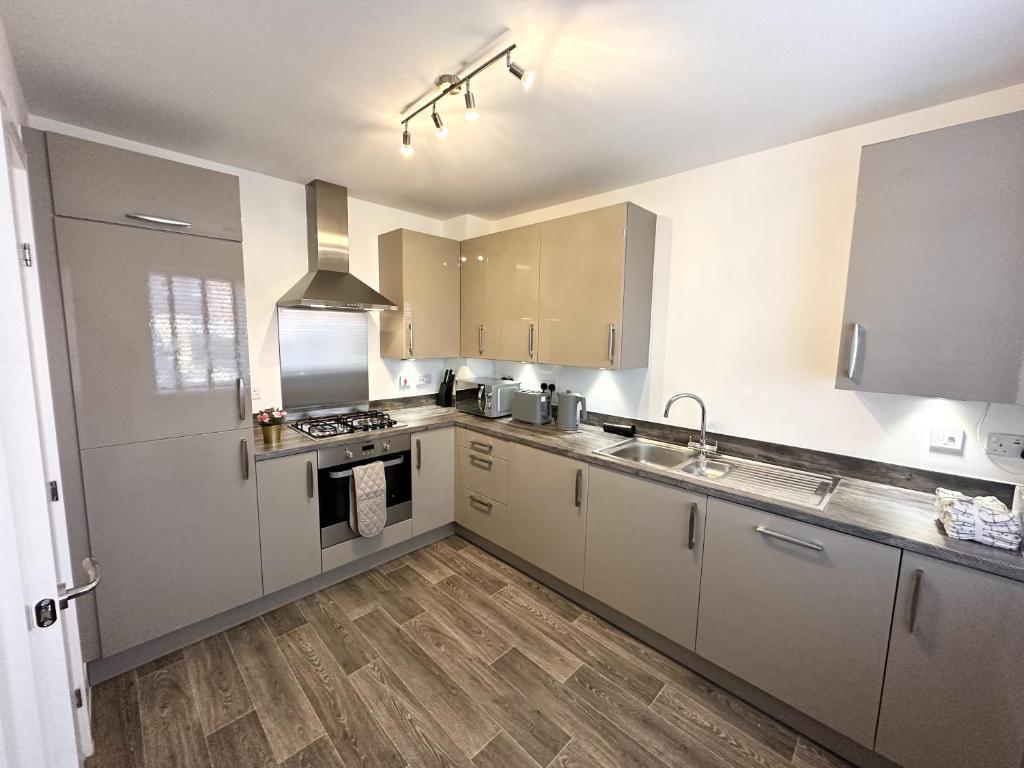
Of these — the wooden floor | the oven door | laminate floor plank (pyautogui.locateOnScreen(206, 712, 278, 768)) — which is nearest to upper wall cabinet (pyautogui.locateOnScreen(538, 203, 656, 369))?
the oven door

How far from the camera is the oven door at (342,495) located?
2393 millimetres

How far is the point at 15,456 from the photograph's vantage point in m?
0.80

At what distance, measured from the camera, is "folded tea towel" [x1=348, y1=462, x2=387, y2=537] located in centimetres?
245

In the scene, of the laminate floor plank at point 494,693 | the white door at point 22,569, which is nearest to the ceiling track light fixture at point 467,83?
the white door at point 22,569

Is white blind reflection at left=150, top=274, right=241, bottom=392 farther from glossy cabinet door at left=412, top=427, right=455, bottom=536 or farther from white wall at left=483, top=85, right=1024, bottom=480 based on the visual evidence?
white wall at left=483, top=85, right=1024, bottom=480

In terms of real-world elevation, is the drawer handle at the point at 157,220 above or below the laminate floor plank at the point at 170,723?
above

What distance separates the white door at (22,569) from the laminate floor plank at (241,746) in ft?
2.82

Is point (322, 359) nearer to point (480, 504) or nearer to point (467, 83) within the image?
point (480, 504)

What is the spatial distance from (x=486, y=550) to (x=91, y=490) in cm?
210

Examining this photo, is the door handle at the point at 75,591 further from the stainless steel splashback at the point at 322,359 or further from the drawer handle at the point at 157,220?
the stainless steel splashback at the point at 322,359

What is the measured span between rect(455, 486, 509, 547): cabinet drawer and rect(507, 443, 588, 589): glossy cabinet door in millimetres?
73

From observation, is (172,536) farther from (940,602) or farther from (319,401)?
(940,602)

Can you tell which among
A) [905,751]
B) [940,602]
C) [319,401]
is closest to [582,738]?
[905,751]

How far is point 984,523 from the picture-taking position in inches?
52.1
